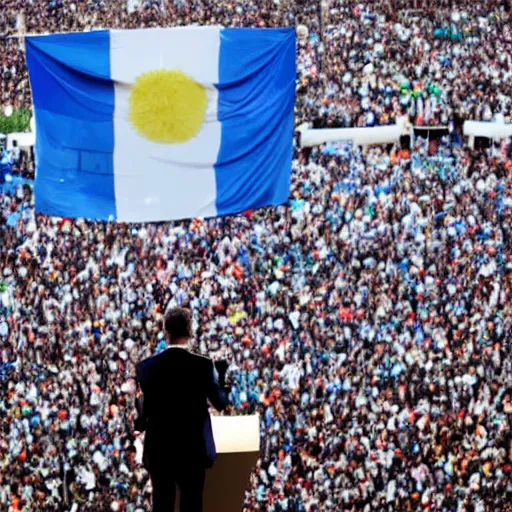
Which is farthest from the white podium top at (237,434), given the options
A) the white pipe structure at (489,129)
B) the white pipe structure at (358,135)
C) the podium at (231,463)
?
the white pipe structure at (489,129)

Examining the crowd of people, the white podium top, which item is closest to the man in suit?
the white podium top

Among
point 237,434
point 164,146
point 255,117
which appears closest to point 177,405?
point 237,434

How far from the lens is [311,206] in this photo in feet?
48.5

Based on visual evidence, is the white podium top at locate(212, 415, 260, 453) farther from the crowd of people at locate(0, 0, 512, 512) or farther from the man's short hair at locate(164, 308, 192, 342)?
the crowd of people at locate(0, 0, 512, 512)

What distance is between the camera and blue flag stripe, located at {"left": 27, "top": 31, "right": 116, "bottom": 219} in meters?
10.7

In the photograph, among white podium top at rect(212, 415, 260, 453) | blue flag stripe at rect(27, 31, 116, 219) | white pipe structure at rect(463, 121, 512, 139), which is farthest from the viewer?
white pipe structure at rect(463, 121, 512, 139)

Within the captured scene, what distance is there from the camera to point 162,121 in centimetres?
1186

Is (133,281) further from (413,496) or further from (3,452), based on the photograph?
(413,496)

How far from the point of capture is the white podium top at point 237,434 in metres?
3.79

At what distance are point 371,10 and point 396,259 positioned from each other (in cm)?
401

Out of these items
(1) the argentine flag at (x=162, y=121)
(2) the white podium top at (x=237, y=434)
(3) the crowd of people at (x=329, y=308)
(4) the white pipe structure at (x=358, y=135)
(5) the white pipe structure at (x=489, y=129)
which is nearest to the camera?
(2) the white podium top at (x=237, y=434)

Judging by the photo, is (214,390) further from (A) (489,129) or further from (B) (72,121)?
(A) (489,129)

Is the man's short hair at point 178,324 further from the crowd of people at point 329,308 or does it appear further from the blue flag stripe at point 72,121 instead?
the crowd of people at point 329,308

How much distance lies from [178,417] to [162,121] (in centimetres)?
834
